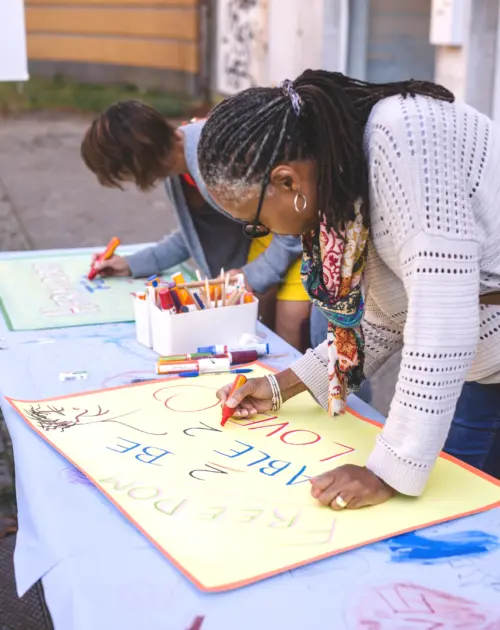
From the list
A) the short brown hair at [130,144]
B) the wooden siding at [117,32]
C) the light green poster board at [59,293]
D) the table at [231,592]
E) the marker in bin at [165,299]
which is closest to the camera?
the table at [231,592]

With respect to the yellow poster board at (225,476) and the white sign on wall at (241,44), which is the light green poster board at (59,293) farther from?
the white sign on wall at (241,44)

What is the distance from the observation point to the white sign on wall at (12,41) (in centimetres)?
349

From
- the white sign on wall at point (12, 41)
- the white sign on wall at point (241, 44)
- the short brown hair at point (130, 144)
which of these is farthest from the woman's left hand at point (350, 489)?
the white sign on wall at point (241, 44)

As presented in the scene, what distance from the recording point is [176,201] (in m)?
2.74

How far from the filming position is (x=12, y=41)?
3490 mm

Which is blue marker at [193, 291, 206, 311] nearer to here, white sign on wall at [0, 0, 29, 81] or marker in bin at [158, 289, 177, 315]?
marker in bin at [158, 289, 177, 315]

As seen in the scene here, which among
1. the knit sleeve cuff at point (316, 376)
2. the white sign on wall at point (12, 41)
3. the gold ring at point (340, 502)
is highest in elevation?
the white sign on wall at point (12, 41)

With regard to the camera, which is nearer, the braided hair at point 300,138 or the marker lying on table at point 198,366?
the braided hair at point 300,138

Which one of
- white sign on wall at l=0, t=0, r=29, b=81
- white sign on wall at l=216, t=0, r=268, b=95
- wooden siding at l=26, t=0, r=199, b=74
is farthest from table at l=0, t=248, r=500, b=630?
wooden siding at l=26, t=0, r=199, b=74

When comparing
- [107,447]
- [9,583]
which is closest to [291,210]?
[107,447]

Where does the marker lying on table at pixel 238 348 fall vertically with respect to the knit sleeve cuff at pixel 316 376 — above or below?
below

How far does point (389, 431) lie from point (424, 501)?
0.14 m

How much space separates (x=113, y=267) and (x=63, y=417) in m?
1.02

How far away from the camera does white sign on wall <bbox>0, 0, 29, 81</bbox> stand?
349 centimetres
